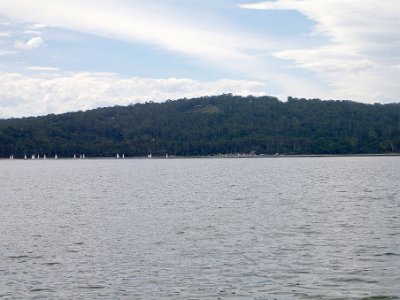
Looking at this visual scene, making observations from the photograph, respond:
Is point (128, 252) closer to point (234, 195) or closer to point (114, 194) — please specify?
point (234, 195)

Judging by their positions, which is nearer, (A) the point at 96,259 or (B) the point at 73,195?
(A) the point at 96,259

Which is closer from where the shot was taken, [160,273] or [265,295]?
[265,295]

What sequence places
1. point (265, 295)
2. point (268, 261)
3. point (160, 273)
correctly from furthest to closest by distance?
point (268, 261) → point (160, 273) → point (265, 295)

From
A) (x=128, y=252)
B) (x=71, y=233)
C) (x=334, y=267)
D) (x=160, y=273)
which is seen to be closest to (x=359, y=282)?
(x=334, y=267)

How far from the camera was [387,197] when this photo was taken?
211 ft

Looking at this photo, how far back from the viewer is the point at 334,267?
28922 mm

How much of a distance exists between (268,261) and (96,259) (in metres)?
8.03

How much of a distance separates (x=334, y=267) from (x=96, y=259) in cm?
1093

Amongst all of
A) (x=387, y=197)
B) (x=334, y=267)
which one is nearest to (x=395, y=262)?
(x=334, y=267)

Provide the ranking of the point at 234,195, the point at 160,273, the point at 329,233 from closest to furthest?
the point at 160,273
the point at 329,233
the point at 234,195

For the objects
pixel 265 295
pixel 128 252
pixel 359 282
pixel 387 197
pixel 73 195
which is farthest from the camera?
pixel 73 195

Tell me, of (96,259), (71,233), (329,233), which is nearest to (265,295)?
(96,259)

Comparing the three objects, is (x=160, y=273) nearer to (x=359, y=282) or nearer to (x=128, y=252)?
(x=128, y=252)

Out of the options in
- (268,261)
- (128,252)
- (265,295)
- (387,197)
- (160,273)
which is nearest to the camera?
(265,295)
